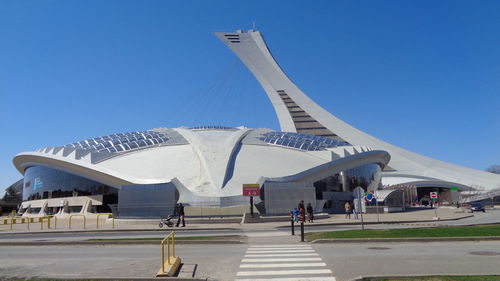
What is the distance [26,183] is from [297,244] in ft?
158

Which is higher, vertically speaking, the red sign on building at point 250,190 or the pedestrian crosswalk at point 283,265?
the red sign on building at point 250,190

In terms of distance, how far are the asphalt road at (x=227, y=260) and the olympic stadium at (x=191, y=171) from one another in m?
20.2

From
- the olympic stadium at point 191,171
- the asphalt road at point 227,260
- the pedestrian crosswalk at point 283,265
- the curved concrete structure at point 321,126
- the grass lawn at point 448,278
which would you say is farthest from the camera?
the curved concrete structure at point 321,126

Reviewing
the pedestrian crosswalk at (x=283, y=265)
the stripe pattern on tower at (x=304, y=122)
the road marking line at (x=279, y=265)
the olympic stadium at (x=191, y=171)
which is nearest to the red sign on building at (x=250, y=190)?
the olympic stadium at (x=191, y=171)

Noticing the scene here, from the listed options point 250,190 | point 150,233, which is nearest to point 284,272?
point 150,233

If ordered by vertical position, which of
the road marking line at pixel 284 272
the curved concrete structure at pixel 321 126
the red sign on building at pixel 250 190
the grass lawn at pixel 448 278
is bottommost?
the road marking line at pixel 284 272

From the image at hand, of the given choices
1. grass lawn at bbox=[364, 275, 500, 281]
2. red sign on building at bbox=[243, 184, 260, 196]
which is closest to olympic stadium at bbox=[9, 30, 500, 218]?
red sign on building at bbox=[243, 184, 260, 196]

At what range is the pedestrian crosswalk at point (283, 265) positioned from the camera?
924 cm

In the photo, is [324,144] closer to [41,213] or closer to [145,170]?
[145,170]

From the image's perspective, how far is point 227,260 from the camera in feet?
38.5

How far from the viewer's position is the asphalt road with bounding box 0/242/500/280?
964 cm

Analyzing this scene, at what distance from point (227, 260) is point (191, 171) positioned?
94.8ft

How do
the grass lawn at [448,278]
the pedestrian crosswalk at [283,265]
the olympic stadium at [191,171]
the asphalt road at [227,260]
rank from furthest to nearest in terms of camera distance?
the olympic stadium at [191,171], the asphalt road at [227,260], the pedestrian crosswalk at [283,265], the grass lawn at [448,278]

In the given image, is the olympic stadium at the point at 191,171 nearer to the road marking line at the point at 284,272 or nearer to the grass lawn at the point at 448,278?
the road marking line at the point at 284,272
